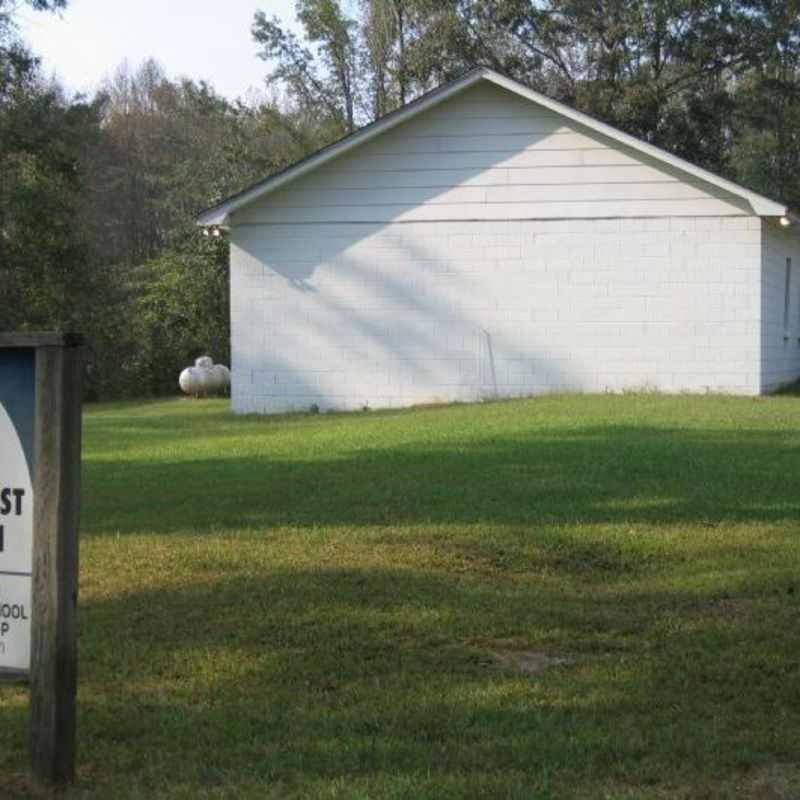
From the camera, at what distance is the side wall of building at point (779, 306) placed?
21.6 meters

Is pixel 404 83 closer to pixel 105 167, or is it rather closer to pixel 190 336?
pixel 190 336

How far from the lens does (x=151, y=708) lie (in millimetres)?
5660

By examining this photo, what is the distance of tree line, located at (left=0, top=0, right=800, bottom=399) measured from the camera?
27031mm

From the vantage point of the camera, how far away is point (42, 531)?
181 inches

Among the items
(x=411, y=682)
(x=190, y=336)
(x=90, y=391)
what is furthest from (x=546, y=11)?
(x=411, y=682)

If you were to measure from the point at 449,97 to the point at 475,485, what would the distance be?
11639mm

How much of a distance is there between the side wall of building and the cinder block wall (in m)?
0.57

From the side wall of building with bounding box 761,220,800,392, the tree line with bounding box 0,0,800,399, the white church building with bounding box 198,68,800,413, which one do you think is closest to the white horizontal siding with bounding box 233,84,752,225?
the white church building with bounding box 198,68,800,413

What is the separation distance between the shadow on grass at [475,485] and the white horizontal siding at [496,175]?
7385 millimetres

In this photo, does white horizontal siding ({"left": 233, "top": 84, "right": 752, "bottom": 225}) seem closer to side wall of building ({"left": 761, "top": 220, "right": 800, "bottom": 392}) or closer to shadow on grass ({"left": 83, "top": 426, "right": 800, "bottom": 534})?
side wall of building ({"left": 761, "top": 220, "right": 800, "bottom": 392})

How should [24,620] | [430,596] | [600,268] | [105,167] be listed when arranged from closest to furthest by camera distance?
[24,620], [430,596], [600,268], [105,167]

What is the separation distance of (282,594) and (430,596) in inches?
32.7

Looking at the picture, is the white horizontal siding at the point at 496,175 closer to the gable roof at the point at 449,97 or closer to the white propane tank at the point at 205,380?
the gable roof at the point at 449,97

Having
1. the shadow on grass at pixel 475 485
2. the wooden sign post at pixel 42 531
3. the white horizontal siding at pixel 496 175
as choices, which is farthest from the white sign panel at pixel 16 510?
the white horizontal siding at pixel 496 175
